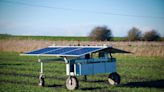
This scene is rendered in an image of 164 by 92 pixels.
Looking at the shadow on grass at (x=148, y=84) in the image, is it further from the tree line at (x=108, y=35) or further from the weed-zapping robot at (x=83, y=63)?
the tree line at (x=108, y=35)

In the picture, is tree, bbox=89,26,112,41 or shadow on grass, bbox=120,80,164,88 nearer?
shadow on grass, bbox=120,80,164,88

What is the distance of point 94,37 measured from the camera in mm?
77250

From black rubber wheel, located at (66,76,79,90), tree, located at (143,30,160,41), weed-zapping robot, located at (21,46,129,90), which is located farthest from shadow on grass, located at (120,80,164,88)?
tree, located at (143,30,160,41)

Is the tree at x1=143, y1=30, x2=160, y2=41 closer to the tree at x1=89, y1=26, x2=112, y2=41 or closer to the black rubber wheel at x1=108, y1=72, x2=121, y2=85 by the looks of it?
the tree at x1=89, y1=26, x2=112, y2=41

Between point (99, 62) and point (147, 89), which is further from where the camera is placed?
point (99, 62)

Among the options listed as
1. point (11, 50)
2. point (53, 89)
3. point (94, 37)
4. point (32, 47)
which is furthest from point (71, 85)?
point (94, 37)

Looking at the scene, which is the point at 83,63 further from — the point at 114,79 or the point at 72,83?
the point at 114,79

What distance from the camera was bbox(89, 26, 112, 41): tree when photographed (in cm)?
7712

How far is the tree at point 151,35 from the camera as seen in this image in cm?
7400

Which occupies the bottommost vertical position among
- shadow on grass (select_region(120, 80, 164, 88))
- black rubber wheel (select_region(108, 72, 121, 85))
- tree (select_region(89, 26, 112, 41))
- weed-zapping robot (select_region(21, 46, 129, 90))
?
shadow on grass (select_region(120, 80, 164, 88))

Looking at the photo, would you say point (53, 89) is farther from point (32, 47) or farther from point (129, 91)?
point (32, 47)

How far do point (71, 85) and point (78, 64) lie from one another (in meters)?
1.01

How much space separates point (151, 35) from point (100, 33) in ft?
38.7

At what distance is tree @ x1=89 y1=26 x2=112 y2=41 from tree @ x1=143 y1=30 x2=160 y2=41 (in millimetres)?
8826
